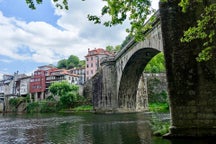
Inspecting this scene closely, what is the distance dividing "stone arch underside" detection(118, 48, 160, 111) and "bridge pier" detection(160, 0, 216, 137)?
1865cm

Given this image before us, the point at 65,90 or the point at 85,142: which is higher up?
the point at 65,90

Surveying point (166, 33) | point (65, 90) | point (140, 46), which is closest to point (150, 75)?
point (65, 90)

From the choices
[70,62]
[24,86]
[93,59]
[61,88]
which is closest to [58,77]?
[93,59]

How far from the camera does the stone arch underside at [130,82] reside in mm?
32656

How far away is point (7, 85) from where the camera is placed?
3826 inches

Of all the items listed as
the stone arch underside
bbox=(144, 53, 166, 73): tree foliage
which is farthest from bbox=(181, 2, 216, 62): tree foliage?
bbox=(144, 53, 166, 73): tree foliage

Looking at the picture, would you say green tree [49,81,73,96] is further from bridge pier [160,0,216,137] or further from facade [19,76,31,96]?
bridge pier [160,0,216,137]

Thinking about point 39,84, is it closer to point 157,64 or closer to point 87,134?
point 157,64

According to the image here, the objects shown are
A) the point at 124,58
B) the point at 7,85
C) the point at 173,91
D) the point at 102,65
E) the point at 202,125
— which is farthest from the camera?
the point at 7,85

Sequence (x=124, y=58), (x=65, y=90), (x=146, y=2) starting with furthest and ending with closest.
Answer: (x=65, y=90)
(x=124, y=58)
(x=146, y=2)

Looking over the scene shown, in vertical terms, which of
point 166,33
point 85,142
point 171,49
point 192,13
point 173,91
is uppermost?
point 192,13

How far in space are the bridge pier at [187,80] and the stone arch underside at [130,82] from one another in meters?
18.7

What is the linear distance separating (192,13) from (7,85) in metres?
96.5

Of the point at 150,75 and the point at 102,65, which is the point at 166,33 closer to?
the point at 102,65
